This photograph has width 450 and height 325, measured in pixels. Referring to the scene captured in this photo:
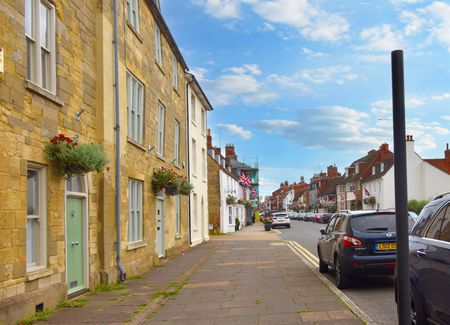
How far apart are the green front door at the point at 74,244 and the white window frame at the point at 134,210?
292cm

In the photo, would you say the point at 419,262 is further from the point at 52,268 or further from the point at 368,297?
the point at 52,268

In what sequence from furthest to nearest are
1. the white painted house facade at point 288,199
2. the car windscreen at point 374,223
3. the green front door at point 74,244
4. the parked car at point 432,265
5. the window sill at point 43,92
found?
the white painted house facade at point 288,199, the car windscreen at point 374,223, the green front door at point 74,244, the window sill at point 43,92, the parked car at point 432,265

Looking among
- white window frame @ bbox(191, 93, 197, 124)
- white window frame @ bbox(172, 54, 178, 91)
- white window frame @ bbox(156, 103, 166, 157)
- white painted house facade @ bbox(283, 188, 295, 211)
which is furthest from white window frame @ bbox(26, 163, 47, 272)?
white painted house facade @ bbox(283, 188, 295, 211)

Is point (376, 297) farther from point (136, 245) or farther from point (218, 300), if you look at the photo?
point (136, 245)

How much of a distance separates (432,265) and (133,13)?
11.4 m

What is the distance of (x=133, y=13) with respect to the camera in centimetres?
1423

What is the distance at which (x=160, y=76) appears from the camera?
684 inches

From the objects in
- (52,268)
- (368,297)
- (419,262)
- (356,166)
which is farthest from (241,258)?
(356,166)

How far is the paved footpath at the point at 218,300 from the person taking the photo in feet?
25.7

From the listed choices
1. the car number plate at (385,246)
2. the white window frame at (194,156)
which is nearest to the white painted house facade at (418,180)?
the white window frame at (194,156)

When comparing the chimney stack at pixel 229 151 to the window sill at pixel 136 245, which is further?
the chimney stack at pixel 229 151

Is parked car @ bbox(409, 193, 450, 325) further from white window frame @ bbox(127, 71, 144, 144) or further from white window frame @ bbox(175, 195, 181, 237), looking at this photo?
white window frame @ bbox(175, 195, 181, 237)

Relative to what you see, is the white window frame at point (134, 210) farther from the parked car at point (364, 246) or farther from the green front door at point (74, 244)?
the parked car at point (364, 246)

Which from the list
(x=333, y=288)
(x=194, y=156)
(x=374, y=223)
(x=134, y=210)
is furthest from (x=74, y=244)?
(x=194, y=156)
